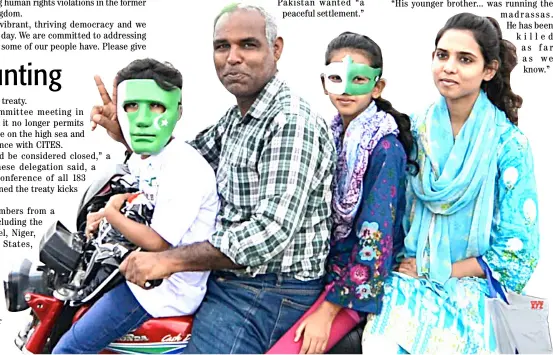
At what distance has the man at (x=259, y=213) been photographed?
129 inches

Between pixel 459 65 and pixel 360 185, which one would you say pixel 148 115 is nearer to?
pixel 360 185

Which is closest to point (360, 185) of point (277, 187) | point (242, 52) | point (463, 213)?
point (277, 187)

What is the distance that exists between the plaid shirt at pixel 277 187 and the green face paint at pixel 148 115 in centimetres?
28

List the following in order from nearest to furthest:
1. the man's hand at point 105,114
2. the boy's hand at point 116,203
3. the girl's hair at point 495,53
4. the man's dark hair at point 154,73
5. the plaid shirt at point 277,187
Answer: the plaid shirt at point 277,187, the boy's hand at point 116,203, the man's dark hair at point 154,73, the girl's hair at point 495,53, the man's hand at point 105,114

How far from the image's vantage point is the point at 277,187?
3283mm

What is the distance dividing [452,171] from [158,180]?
1234 mm

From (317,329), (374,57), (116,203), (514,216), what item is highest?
(374,57)

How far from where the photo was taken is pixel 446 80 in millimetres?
3598

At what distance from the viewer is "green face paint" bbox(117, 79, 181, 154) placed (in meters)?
Result: 3.46

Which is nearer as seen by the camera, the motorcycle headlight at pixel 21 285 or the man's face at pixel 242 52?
the man's face at pixel 242 52

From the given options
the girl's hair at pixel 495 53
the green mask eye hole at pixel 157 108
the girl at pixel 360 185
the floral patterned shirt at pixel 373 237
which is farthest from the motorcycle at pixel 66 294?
the girl's hair at pixel 495 53

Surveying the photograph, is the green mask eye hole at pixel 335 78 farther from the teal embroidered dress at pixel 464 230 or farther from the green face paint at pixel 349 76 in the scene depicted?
the teal embroidered dress at pixel 464 230

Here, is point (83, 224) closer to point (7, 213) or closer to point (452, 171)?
point (7, 213)

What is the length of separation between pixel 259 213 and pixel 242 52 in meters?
0.65
